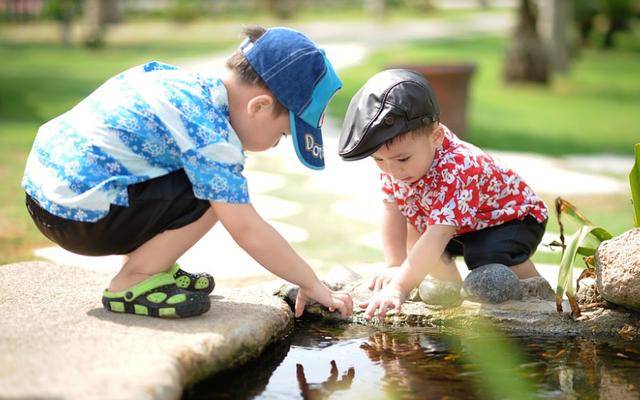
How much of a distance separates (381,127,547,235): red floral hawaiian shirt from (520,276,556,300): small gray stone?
0.24 meters

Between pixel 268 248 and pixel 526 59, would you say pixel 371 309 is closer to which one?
pixel 268 248

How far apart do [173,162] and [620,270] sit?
1367 millimetres

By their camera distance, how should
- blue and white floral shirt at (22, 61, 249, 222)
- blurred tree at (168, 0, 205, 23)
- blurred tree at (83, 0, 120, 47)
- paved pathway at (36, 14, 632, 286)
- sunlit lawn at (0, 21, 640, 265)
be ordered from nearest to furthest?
blue and white floral shirt at (22, 61, 249, 222) < paved pathway at (36, 14, 632, 286) < sunlit lawn at (0, 21, 640, 265) < blurred tree at (83, 0, 120, 47) < blurred tree at (168, 0, 205, 23)

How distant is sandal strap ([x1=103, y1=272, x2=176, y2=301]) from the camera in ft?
8.84

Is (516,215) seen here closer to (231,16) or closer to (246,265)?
(246,265)

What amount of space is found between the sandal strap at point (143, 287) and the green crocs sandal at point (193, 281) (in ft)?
0.71

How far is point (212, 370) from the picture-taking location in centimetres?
243

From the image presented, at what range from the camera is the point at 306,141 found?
2.83 metres

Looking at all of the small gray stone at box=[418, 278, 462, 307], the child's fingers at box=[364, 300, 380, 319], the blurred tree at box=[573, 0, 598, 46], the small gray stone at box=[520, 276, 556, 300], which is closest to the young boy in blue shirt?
the child's fingers at box=[364, 300, 380, 319]

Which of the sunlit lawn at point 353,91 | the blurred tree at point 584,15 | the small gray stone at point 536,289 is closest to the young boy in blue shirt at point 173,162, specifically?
the small gray stone at point 536,289

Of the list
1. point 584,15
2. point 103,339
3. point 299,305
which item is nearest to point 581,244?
point 299,305

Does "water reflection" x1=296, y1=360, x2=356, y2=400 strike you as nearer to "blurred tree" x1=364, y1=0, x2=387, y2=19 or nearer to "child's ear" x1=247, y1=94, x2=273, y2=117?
"child's ear" x1=247, y1=94, x2=273, y2=117

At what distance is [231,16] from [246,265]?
28813 millimetres

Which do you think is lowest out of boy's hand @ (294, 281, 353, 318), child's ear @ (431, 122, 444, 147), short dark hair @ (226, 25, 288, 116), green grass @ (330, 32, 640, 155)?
green grass @ (330, 32, 640, 155)
